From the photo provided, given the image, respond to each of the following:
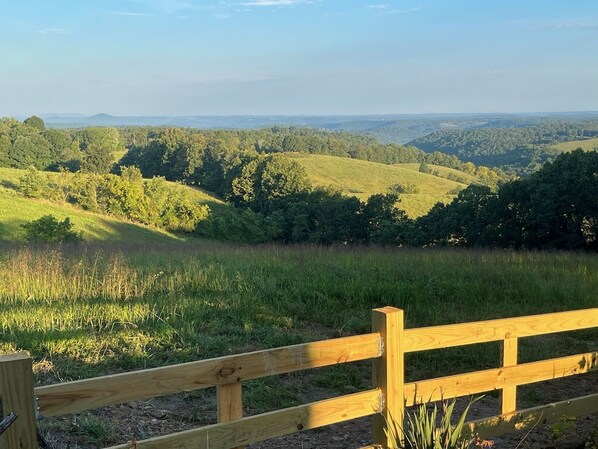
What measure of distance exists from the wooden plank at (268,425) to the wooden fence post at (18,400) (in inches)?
16.8

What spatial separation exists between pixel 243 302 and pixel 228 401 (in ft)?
19.0

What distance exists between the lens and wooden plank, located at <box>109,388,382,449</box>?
2.78 metres

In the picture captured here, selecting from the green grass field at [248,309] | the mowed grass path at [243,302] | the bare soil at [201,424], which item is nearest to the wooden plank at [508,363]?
the bare soil at [201,424]

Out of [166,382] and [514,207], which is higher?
[166,382]

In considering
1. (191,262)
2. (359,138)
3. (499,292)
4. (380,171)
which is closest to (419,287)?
(499,292)

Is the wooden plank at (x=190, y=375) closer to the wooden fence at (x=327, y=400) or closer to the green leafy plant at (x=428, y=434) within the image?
the wooden fence at (x=327, y=400)

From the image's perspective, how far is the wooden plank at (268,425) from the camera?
2.78 meters

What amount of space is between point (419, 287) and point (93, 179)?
49.9 m

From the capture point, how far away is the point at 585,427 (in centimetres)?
491

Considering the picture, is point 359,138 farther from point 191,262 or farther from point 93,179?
point 191,262

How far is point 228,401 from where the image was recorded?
2990 millimetres

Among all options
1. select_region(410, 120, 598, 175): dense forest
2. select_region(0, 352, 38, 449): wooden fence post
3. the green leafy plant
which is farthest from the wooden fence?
select_region(410, 120, 598, 175): dense forest

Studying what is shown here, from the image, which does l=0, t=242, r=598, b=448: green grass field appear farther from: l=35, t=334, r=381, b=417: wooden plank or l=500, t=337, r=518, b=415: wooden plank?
l=500, t=337, r=518, b=415: wooden plank

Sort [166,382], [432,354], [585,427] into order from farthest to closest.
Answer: [432,354] → [585,427] → [166,382]
